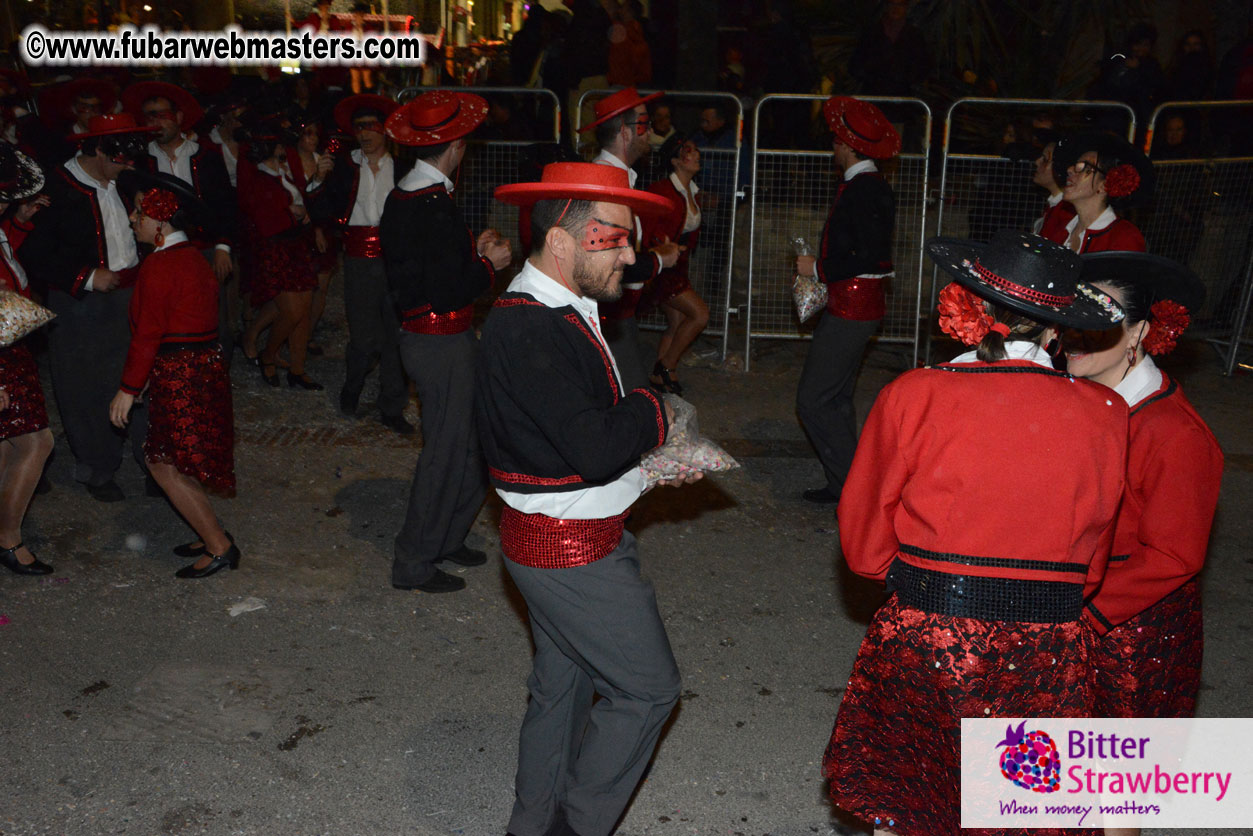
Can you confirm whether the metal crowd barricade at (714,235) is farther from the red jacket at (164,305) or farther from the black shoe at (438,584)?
the red jacket at (164,305)

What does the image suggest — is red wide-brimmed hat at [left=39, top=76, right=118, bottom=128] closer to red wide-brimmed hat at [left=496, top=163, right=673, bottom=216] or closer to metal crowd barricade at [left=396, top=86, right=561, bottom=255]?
metal crowd barricade at [left=396, top=86, right=561, bottom=255]

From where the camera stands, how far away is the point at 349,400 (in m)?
7.55

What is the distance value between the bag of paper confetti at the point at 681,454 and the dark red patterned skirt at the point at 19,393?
335cm

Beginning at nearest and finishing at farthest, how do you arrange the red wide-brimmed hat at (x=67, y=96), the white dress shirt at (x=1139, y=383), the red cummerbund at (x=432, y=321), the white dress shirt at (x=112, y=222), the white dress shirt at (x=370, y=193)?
1. the white dress shirt at (x=1139, y=383)
2. the red cummerbund at (x=432, y=321)
3. the white dress shirt at (x=112, y=222)
4. the white dress shirt at (x=370, y=193)
5. the red wide-brimmed hat at (x=67, y=96)

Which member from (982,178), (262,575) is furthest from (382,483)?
(982,178)

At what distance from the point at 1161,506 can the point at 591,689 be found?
5.68 feet

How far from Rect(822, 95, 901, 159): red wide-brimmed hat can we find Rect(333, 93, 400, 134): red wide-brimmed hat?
328cm

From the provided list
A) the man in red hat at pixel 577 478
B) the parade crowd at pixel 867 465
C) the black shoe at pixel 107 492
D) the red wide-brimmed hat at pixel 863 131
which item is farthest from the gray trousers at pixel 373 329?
the man in red hat at pixel 577 478

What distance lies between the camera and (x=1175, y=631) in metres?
2.98

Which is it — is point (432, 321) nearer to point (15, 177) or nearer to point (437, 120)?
point (437, 120)

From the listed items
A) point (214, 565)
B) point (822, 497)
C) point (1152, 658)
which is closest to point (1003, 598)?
point (1152, 658)

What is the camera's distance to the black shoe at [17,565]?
16.9 feet

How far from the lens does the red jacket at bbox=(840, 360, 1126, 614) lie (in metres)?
2.42

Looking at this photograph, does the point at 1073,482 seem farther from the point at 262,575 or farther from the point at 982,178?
the point at 982,178
